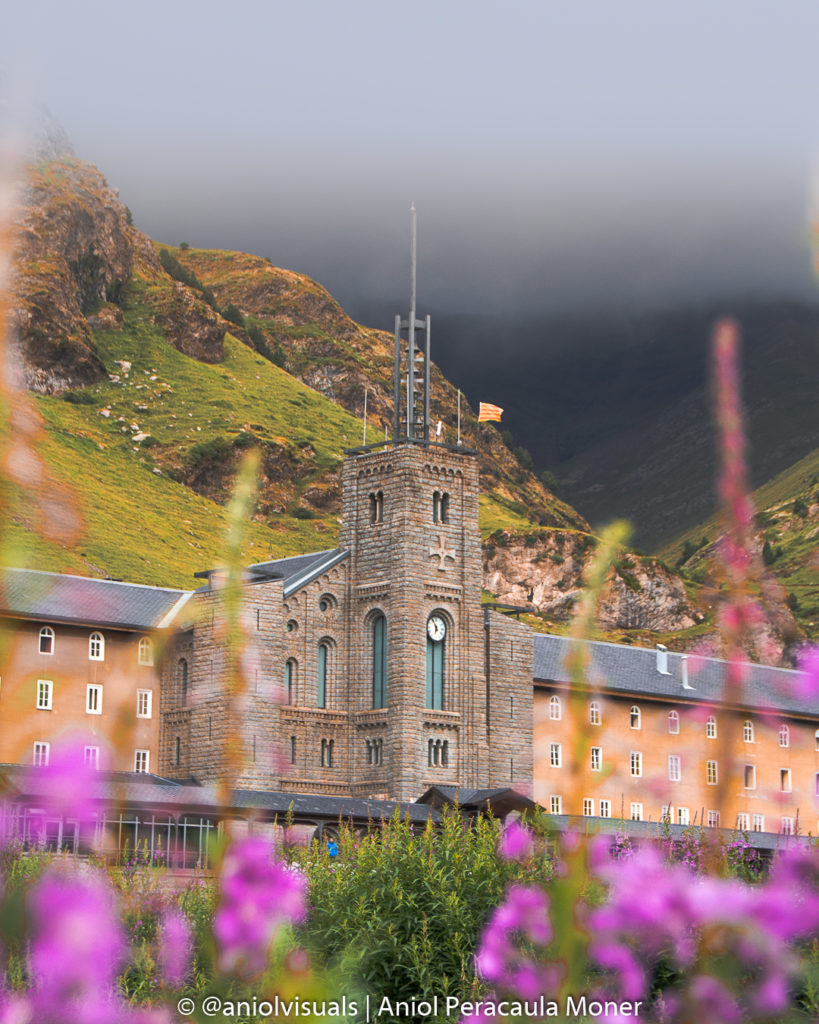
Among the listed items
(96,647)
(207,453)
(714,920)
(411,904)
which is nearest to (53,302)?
(207,453)

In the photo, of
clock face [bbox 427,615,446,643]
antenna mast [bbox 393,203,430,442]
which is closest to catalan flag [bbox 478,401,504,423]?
antenna mast [bbox 393,203,430,442]

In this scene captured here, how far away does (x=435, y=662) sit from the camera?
87.5 metres

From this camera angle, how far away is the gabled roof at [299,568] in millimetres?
86463

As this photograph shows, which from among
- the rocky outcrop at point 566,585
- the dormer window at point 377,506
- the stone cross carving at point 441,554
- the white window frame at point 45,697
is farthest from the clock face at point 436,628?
the rocky outcrop at point 566,585

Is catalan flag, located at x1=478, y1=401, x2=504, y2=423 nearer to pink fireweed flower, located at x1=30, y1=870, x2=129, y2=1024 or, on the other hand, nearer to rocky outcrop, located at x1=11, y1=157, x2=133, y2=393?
rocky outcrop, located at x1=11, y1=157, x2=133, y2=393

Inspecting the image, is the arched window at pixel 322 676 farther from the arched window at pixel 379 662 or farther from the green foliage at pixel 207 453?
the green foliage at pixel 207 453

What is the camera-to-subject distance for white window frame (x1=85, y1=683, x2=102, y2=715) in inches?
2997

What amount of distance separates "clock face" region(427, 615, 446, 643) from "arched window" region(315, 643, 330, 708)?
6.26 m

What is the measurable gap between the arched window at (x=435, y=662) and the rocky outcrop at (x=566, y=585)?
107574mm

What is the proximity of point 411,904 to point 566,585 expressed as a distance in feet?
593

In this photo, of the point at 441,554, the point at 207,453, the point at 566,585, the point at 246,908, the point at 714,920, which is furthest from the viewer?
the point at 566,585

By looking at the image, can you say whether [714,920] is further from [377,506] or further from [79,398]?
[79,398]

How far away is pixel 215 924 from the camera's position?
12.5 ft

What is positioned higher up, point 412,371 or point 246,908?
point 412,371
